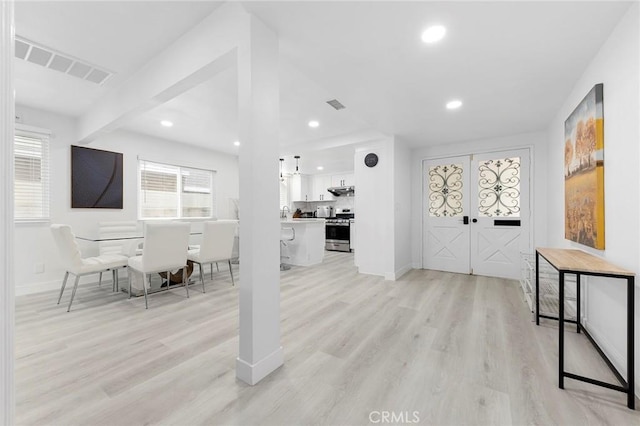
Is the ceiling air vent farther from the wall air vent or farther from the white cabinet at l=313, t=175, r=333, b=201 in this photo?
the white cabinet at l=313, t=175, r=333, b=201

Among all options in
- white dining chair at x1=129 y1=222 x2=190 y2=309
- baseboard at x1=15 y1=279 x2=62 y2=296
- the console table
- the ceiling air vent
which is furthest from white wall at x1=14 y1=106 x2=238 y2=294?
the console table

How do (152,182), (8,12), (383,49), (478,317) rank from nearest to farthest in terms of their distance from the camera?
1. (8,12)
2. (383,49)
3. (478,317)
4. (152,182)

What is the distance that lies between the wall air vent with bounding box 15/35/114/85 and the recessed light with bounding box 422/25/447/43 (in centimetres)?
284

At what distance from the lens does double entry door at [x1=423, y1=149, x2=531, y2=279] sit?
4188 mm

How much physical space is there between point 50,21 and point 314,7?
6.26ft

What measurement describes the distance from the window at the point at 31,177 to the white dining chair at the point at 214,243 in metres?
2.05

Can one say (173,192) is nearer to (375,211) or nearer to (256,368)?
(375,211)

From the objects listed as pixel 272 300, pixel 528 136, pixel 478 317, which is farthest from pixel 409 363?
pixel 528 136

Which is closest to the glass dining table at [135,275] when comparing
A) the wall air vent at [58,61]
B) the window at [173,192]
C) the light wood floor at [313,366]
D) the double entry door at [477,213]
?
the light wood floor at [313,366]

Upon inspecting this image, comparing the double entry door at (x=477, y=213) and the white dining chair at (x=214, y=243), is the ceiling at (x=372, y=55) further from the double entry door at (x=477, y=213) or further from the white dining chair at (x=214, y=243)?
the white dining chair at (x=214, y=243)

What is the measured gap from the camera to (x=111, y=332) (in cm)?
234

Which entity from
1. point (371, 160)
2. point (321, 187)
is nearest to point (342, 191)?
point (321, 187)

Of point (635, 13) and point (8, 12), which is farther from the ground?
point (635, 13)

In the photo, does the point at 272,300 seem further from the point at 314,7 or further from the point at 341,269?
the point at 341,269
